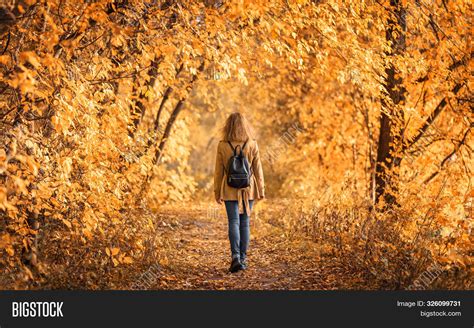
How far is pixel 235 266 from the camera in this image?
7.84 meters

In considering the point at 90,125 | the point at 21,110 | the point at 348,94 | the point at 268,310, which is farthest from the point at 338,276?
the point at 348,94

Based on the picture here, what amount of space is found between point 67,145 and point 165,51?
5.75 feet

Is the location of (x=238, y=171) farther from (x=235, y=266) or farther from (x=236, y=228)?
(x=235, y=266)

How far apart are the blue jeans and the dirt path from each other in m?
0.35

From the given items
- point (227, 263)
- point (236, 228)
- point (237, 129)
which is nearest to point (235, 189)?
point (236, 228)

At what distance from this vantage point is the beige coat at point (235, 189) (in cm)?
770

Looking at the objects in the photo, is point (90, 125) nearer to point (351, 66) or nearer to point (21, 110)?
point (21, 110)

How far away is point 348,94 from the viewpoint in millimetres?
15211

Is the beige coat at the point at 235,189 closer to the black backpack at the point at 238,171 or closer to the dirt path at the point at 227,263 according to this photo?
the black backpack at the point at 238,171

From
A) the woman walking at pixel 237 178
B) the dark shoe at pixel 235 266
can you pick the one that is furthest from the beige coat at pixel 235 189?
the dark shoe at pixel 235 266

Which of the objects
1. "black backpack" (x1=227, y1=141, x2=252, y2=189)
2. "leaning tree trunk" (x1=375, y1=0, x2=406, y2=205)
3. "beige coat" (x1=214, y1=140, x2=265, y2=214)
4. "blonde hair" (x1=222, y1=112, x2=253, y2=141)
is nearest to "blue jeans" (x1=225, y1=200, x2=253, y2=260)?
"beige coat" (x1=214, y1=140, x2=265, y2=214)

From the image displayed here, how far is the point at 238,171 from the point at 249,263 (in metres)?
1.79

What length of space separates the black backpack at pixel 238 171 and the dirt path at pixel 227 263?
1255mm

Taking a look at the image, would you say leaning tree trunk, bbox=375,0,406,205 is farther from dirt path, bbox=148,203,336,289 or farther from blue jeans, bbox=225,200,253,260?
blue jeans, bbox=225,200,253,260
